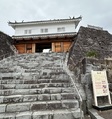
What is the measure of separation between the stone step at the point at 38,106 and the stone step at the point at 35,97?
205 mm

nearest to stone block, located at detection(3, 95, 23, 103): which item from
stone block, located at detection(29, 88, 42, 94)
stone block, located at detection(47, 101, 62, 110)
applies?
stone block, located at detection(29, 88, 42, 94)

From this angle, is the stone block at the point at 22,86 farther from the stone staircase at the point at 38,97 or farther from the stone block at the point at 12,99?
the stone block at the point at 12,99

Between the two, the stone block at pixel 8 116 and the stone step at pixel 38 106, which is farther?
the stone step at pixel 38 106

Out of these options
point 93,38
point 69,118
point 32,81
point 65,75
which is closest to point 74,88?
point 65,75

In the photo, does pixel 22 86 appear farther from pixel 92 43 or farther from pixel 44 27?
pixel 44 27

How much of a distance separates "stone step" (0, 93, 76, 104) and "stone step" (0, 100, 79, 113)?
0.67 ft

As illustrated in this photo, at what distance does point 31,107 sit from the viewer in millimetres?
2658

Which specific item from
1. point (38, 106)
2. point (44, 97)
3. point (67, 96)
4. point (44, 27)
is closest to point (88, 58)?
point (67, 96)

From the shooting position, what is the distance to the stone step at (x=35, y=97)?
2.88 m

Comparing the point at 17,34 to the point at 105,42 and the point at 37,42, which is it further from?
the point at 105,42

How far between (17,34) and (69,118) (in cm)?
1502

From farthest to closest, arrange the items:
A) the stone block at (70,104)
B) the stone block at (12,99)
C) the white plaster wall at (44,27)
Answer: the white plaster wall at (44,27), the stone block at (12,99), the stone block at (70,104)

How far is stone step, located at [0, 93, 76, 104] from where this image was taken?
2881mm

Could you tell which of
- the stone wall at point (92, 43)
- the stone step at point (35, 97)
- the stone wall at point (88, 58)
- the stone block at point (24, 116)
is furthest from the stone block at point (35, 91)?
the stone wall at point (92, 43)
